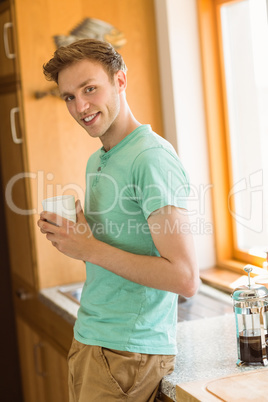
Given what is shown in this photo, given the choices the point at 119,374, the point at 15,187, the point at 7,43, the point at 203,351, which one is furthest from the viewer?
the point at 15,187

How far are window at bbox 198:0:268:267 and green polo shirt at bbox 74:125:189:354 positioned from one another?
93cm

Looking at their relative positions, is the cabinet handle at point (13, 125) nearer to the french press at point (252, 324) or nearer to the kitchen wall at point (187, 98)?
the kitchen wall at point (187, 98)

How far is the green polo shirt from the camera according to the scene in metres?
1.27

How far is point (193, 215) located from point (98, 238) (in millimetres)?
1071

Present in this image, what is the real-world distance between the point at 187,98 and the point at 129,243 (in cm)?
116

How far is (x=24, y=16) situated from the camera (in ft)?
7.45

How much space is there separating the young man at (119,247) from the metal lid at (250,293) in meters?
0.16

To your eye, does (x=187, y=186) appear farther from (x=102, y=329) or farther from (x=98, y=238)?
(x=102, y=329)

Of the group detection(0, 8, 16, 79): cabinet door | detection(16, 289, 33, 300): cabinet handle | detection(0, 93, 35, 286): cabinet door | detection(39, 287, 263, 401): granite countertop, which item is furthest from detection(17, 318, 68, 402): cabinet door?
detection(0, 8, 16, 79): cabinet door

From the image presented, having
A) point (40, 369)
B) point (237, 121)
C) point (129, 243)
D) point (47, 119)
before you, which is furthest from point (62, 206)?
point (40, 369)

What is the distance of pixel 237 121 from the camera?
236 centimetres

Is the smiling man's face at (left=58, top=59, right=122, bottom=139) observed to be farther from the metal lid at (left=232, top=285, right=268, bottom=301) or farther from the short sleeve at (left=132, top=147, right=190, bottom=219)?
the metal lid at (left=232, top=285, right=268, bottom=301)

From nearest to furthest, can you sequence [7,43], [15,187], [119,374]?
[119,374]
[7,43]
[15,187]

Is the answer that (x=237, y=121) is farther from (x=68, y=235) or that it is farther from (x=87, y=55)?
(x=68, y=235)
